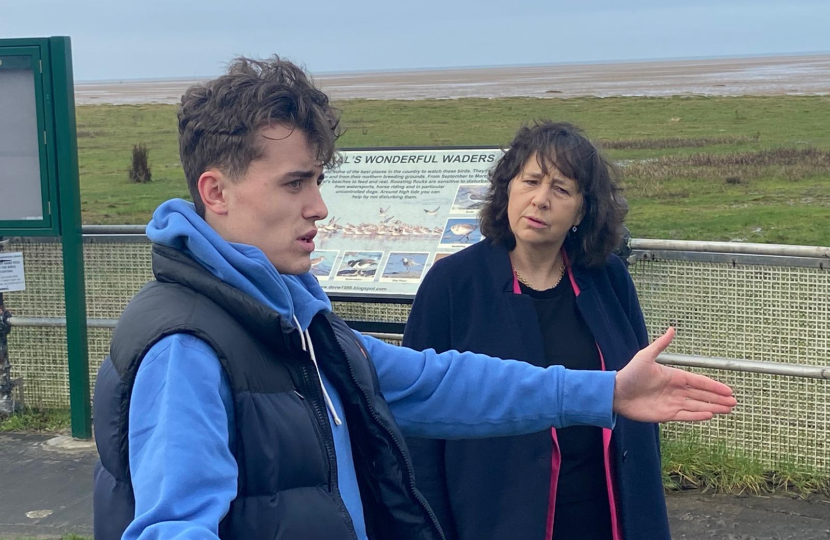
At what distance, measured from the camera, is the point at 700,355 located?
507cm

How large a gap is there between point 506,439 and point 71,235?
383 cm

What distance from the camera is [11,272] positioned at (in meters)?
6.21

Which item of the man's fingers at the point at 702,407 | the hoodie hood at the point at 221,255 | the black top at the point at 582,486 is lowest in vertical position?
the black top at the point at 582,486

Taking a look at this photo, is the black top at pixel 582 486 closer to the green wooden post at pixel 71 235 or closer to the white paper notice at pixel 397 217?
the white paper notice at pixel 397 217

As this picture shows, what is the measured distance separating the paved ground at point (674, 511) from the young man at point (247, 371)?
2.82m

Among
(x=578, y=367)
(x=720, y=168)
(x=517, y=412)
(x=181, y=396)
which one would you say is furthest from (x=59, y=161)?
(x=720, y=168)

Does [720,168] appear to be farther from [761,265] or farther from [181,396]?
[181,396]

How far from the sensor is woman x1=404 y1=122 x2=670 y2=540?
299cm

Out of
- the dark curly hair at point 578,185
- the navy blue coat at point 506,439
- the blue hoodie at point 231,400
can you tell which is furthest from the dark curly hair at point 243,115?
the dark curly hair at point 578,185

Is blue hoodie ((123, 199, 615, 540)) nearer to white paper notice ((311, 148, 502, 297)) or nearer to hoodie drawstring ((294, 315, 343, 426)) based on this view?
hoodie drawstring ((294, 315, 343, 426))

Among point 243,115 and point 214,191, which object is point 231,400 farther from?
point 243,115

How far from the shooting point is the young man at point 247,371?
4.85ft

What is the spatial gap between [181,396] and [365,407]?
446mm

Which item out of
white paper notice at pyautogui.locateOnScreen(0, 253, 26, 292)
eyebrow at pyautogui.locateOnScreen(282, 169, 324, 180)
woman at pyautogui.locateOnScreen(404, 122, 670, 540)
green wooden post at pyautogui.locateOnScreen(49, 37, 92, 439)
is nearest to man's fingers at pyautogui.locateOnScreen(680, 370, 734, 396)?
woman at pyautogui.locateOnScreen(404, 122, 670, 540)
